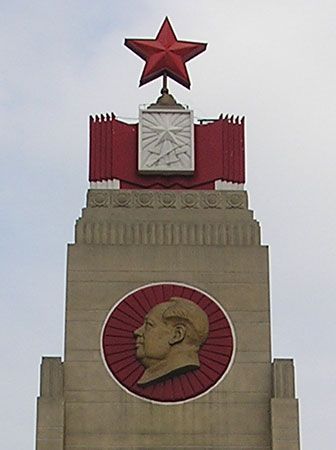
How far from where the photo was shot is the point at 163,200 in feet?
137

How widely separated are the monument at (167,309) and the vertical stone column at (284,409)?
0.10 ft

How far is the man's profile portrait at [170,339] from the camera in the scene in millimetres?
39094

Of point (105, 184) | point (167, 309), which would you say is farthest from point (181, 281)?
point (105, 184)

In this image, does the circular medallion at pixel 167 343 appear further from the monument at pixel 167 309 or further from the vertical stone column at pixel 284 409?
the vertical stone column at pixel 284 409

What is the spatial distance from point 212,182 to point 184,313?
4802 mm

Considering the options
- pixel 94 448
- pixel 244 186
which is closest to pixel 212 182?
pixel 244 186

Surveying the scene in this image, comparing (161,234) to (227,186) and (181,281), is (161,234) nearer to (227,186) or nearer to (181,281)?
(181,281)

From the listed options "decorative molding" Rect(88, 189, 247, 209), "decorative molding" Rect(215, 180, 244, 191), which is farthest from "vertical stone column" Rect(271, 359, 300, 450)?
"decorative molding" Rect(215, 180, 244, 191)

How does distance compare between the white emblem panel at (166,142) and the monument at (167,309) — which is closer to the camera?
the monument at (167,309)

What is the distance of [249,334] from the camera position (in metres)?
39.9

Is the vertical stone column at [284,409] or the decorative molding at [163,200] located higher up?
the decorative molding at [163,200]

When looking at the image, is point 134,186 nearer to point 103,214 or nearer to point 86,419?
point 103,214

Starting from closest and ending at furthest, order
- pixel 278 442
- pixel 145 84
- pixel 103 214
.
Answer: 1. pixel 278 442
2. pixel 103 214
3. pixel 145 84

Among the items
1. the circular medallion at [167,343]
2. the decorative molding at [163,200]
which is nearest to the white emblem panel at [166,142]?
the decorative molding at [163,200]
